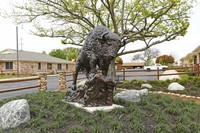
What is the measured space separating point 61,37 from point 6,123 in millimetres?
7190

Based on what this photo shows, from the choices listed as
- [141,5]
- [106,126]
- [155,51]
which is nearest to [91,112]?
[106,126]

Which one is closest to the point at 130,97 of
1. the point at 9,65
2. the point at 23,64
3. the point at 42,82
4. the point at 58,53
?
the point at 42,82

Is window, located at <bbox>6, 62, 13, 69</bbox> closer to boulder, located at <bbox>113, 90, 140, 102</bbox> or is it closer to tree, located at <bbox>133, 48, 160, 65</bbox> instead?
boulder, located at <bbox>113, 90, 140, 102</bbox>

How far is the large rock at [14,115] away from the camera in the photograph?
4074mm

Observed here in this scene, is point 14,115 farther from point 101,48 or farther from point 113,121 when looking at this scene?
point 101,48

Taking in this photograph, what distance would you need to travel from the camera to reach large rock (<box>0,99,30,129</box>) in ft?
13.4

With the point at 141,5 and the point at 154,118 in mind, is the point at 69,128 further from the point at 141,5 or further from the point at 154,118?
the point at 141,5

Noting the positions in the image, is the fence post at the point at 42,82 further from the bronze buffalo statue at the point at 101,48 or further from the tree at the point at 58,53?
the tree at the point at 58,53

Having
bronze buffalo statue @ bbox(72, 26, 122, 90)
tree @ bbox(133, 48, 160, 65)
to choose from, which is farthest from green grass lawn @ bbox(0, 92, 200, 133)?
tree @ bbox(133, 48, 160, 65)

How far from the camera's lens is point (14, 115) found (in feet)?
13.6

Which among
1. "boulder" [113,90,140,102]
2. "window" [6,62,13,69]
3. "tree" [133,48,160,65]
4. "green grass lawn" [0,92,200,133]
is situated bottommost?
"green grass lawn" [0,92,200,133]

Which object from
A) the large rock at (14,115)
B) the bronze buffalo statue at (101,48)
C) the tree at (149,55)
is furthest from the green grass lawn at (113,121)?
the tree at (149,55)

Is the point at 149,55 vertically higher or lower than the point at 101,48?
higher

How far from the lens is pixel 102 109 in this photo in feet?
14.7
